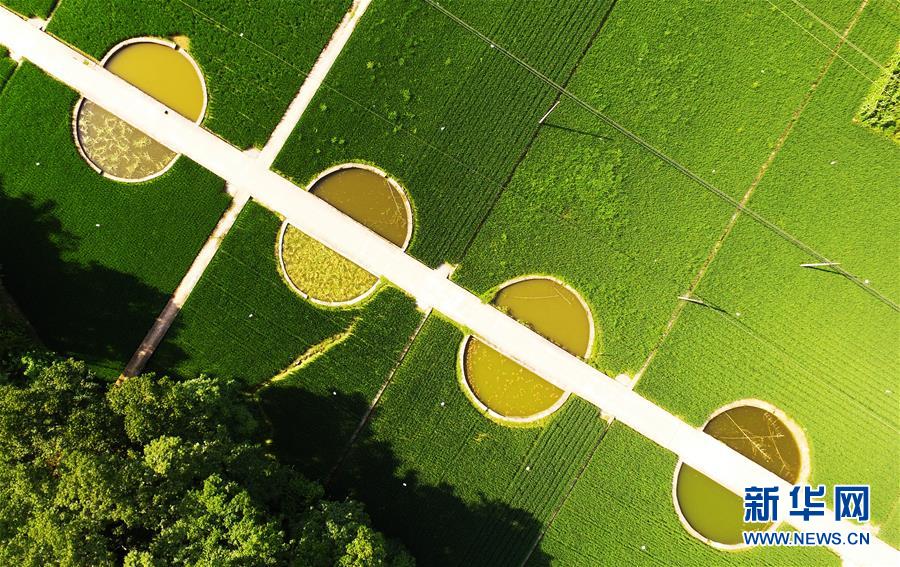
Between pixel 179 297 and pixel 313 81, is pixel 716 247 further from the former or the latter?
pixel 179 297

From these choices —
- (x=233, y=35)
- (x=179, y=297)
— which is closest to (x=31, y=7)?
(x=233, y=35)

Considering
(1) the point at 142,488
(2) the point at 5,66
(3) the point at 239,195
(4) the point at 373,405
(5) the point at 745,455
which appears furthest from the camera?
(5) the point at 745,455

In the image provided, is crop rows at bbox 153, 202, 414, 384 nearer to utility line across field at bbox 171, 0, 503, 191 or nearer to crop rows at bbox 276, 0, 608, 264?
crop rows at bbox 276, 0, 608, 264

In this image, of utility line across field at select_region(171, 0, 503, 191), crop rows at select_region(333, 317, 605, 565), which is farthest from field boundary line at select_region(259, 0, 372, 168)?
crop rows at select_region(333, 317, 605, 565)

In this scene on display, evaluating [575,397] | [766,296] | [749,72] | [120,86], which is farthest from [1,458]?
[749,72]

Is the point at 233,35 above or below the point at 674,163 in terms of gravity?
below

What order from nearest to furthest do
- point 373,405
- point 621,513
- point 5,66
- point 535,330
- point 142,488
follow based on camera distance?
point 142,488 < point 5,66 < point 373,405 < point 535,330 < point 621,513

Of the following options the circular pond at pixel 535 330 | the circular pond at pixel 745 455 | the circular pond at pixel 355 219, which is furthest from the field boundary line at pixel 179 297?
the circular pond at pixel 745 455
